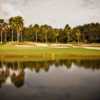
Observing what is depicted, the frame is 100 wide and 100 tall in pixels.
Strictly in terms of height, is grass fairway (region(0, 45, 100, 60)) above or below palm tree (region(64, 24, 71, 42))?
below

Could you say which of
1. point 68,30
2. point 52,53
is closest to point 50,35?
point 68,30

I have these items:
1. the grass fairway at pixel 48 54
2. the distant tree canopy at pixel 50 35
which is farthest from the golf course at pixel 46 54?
the distant tree canopy at pixel 50 35

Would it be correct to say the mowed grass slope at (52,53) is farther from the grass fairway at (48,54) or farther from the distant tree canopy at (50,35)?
the distant tree canopy at (50,35)

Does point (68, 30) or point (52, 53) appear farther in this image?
point (68, 30)

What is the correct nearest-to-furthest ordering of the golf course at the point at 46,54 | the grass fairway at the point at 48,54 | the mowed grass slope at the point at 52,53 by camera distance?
the golf course at the point at 46,54 < the grass fairway at the point at 48,54 < the mowed grass slope at the point at 52,53

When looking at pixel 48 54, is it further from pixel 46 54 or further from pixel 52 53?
pixel 52 53

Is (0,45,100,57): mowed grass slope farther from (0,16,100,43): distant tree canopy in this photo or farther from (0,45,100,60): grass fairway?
(0,16,100,43): distant tree canopy

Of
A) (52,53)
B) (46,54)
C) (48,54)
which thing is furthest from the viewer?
(52,53)

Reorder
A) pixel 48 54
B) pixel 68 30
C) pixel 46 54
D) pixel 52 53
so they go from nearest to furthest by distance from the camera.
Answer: pixel 48 54
pixel 46 54
pixel 52 53
pixel 68 30

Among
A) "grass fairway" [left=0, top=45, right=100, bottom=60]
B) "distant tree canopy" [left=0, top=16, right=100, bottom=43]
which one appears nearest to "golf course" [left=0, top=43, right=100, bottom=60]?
"grass fairway" [left=0, top=45, right=100, bottom=60]

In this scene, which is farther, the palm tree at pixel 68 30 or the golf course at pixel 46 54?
the palm tree at pixel 68 30

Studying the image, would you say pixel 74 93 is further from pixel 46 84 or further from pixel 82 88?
pixel 46 84

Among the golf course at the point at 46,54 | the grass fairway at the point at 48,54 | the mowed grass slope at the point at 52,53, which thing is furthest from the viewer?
the mowed grass slope at the point at 52,53

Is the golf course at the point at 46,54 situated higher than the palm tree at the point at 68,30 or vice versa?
the palm tree at the point at 68,30
